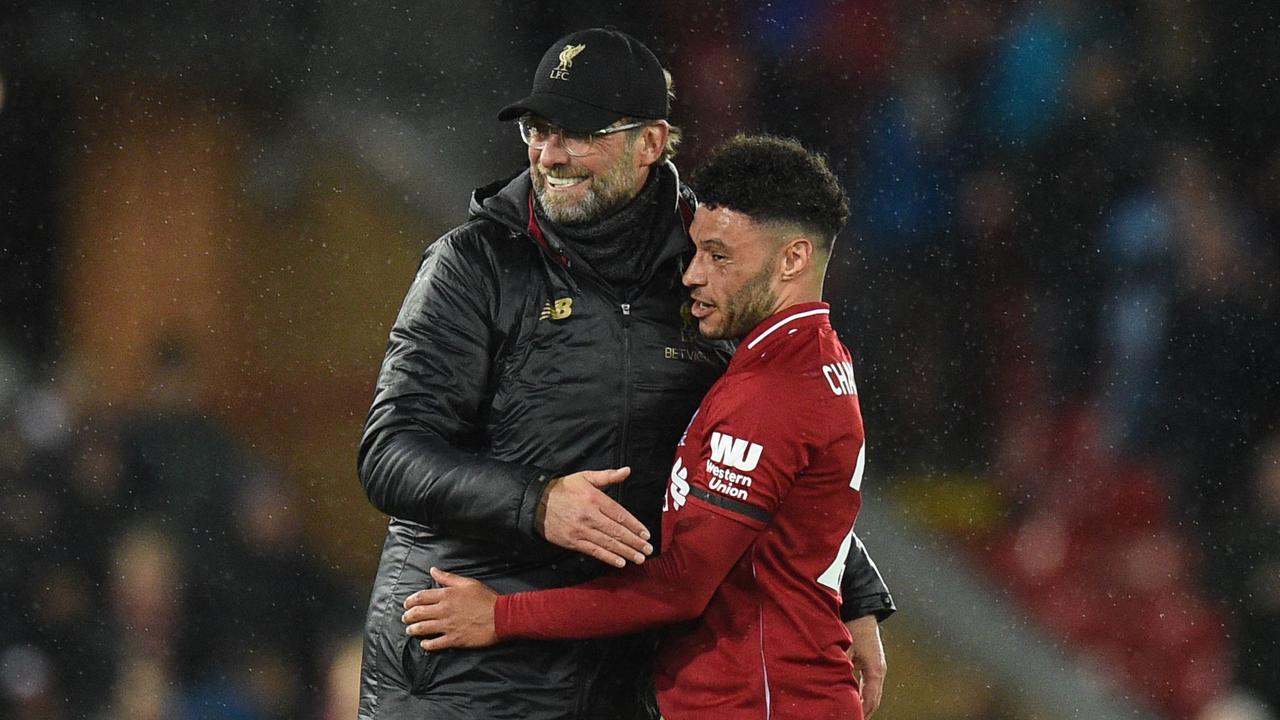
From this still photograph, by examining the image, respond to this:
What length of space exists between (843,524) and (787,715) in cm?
20

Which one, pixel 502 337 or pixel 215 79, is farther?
pixel 215 79

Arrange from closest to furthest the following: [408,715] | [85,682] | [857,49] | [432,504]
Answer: [432,504] → [408,715] → [85,682] → [857,49]

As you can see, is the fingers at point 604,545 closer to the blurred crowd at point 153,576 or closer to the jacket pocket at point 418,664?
the jacket pocket at point 418,664

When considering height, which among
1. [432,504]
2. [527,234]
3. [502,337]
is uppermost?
[527,234]

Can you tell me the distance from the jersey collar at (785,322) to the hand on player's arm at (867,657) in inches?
15.2

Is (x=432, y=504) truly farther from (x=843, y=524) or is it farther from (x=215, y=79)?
(x=215, y=79)

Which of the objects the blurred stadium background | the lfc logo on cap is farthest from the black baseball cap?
the blurred stadium background

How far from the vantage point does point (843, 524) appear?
4.65 feet

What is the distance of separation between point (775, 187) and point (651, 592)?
430 millimetres

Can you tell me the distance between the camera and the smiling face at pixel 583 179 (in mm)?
1490

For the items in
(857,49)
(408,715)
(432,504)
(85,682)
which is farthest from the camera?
(857,49)

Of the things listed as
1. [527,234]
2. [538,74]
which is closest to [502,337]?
[527,234]

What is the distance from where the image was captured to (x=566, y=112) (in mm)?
1480

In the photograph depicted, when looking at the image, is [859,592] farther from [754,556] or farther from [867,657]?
[754,556]
